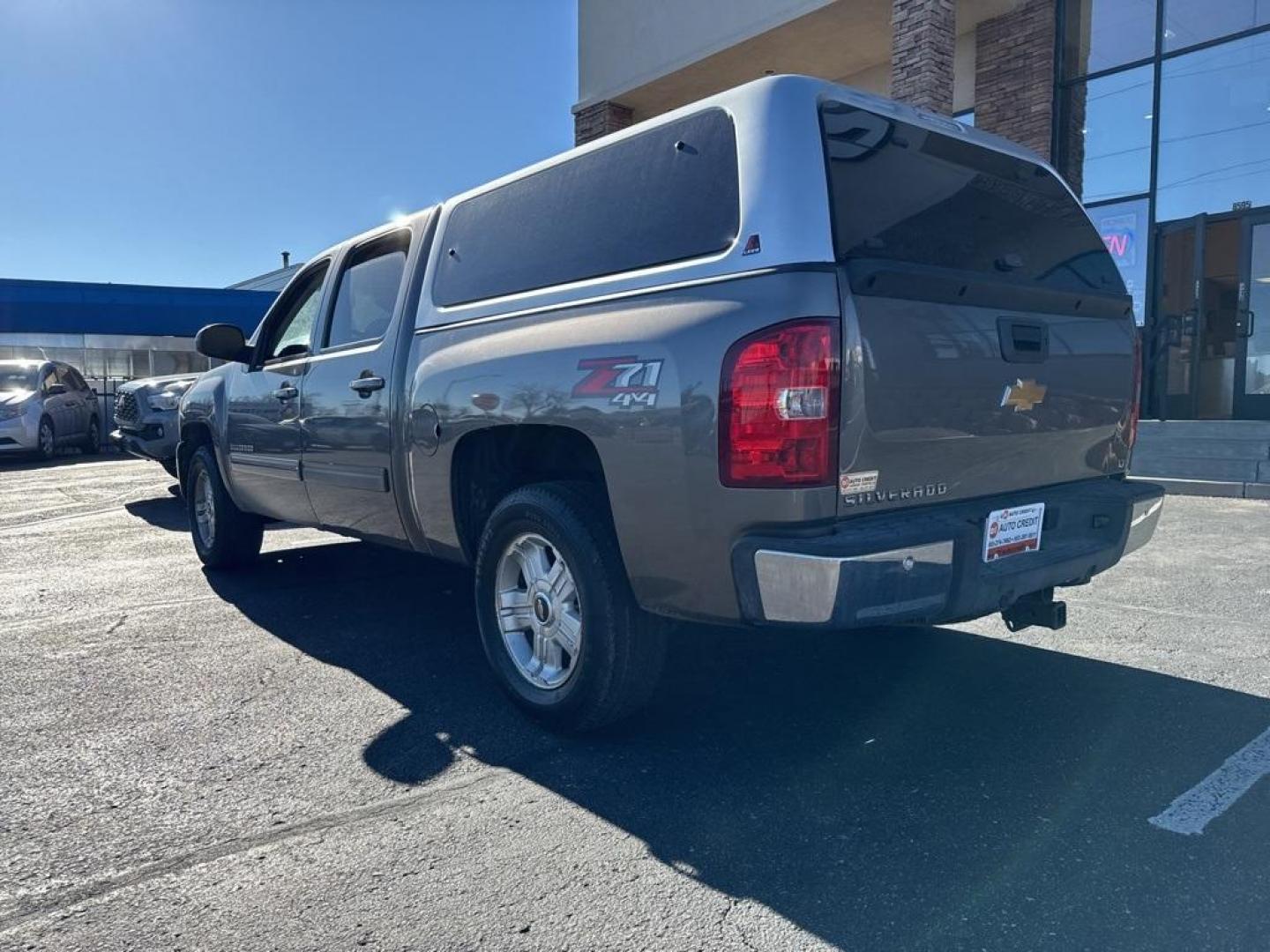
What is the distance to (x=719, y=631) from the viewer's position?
4551 millimetres

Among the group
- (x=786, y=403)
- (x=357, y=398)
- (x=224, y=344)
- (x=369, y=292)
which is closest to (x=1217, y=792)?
(x=786, y=403)

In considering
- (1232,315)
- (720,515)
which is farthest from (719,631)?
(1232,315)

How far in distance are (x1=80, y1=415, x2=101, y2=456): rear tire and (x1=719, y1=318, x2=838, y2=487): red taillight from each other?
17.8m

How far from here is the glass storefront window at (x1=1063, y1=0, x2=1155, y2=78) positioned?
11.5 m

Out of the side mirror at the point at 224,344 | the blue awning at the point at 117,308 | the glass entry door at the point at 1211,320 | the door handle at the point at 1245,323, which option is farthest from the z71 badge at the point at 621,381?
the blue awning at the point at 117,308

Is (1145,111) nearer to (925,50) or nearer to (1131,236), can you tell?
(1131,236)

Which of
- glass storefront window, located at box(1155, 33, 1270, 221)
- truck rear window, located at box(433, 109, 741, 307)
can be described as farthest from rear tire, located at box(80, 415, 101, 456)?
glass storefront window, located at box(1155, 33, 1270, 221)

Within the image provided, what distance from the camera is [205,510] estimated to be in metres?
6.25

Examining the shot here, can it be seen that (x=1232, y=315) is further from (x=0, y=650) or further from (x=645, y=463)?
(x=0, y=650)

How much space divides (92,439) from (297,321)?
14.6 metres

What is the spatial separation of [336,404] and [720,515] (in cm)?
251

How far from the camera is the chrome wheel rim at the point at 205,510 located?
19.9 ft

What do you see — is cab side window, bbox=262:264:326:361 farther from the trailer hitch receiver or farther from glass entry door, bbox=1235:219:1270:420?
glass entry door, bbox=1235:219:1270:420

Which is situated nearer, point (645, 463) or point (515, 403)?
point (645, 463)
